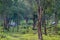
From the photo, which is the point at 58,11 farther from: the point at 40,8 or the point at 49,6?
the point at 40,8

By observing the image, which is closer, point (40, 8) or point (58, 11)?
point (40, 8)

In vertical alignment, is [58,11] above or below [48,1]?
below

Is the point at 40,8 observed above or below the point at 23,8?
above

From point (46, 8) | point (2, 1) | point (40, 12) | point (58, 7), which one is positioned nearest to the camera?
point (40, 12)

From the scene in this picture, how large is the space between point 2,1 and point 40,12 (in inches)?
819

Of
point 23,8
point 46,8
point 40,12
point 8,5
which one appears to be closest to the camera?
point 40,12

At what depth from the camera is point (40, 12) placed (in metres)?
23.5

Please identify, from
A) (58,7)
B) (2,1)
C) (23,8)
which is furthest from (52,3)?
(23,8)

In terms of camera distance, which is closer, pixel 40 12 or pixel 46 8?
pixel 40 12

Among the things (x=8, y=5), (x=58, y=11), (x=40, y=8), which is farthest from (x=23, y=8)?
(x=40, y=8)

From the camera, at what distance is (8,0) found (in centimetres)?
4472

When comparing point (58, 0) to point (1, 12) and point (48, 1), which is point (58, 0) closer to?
point (48, 1)

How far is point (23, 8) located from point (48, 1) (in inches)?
1152

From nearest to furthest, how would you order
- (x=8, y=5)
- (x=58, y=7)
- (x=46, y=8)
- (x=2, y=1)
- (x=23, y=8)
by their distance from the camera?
(x=46, y=8) → (x=58, y=7) → (x=2, y=1) → (x=8, y=5) → (x=23, y=8)
